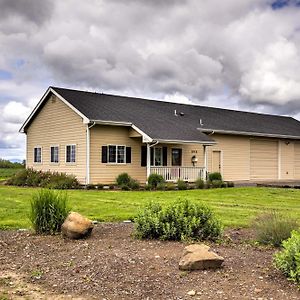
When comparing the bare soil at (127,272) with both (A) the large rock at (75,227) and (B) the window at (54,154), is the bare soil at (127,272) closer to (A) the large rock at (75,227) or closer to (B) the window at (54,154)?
(A) the large rock at (75,227)

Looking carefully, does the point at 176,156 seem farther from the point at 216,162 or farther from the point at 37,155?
the point at 37,155

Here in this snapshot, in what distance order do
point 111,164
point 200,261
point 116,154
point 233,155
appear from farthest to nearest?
point 233,155, point 116,154, point 111,164, point 200,261

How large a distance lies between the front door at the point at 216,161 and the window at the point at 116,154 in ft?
19.9

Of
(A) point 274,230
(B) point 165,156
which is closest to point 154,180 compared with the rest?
(B) point 165,156

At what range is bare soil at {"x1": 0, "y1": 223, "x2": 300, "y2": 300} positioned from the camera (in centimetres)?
490

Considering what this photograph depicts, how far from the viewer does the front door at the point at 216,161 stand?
27625 mm

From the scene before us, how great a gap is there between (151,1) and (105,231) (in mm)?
7784

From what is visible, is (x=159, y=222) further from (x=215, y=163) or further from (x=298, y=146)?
(x=298, y=146)

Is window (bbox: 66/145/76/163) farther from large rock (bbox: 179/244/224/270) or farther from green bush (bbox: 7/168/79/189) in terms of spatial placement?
large rock (bbox: 179/244/224/270)

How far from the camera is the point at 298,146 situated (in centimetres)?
3319

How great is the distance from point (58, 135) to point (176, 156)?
661cm

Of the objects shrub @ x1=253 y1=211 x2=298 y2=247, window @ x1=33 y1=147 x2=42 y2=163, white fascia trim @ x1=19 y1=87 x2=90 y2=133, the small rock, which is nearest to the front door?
white fascia trim @ x1=19 y1=87 x2=90 y2=133

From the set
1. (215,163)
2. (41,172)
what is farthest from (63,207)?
(215,163)

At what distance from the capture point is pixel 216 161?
91.2 feet
